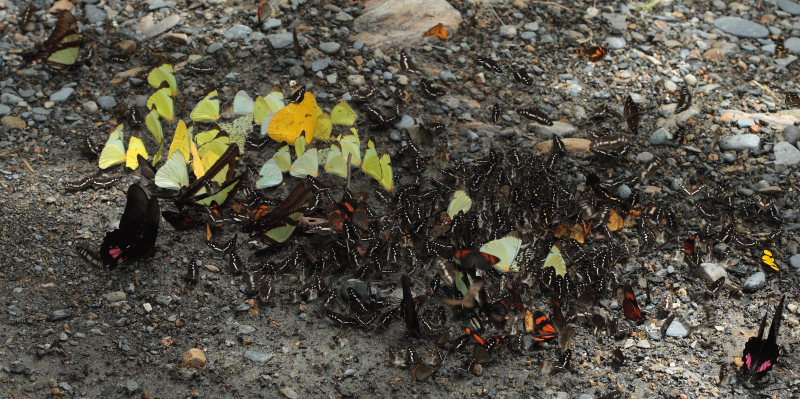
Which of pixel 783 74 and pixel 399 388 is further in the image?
pixel 783 74

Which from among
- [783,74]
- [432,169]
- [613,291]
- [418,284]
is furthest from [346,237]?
[783,74]

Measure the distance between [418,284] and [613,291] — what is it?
3.32 feet

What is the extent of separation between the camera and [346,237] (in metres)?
4.11

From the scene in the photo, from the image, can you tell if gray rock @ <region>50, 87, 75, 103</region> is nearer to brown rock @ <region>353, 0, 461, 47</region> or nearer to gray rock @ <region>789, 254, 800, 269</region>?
brown rock @ <region>353, 0, 461, 47</region>

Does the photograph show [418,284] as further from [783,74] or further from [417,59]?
[783,74]

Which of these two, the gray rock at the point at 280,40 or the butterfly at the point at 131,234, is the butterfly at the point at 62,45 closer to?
the gray rock at the point at 280,40

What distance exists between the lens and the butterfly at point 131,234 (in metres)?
3.83

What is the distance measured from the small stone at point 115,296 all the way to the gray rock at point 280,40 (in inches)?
83.4

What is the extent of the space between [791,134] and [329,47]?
9.72 feet

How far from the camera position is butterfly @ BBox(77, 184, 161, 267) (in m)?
3.83

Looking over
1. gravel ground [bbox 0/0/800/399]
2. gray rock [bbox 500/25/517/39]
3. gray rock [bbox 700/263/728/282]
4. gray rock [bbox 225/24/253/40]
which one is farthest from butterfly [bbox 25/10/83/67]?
gray rock [bbox 700/263/728/282]

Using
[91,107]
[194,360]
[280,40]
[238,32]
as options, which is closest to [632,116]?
[280,40]

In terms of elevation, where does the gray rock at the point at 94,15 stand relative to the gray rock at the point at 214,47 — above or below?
above

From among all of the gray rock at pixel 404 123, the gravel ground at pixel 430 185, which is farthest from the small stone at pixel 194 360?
the gray rock at pixel 404 123
